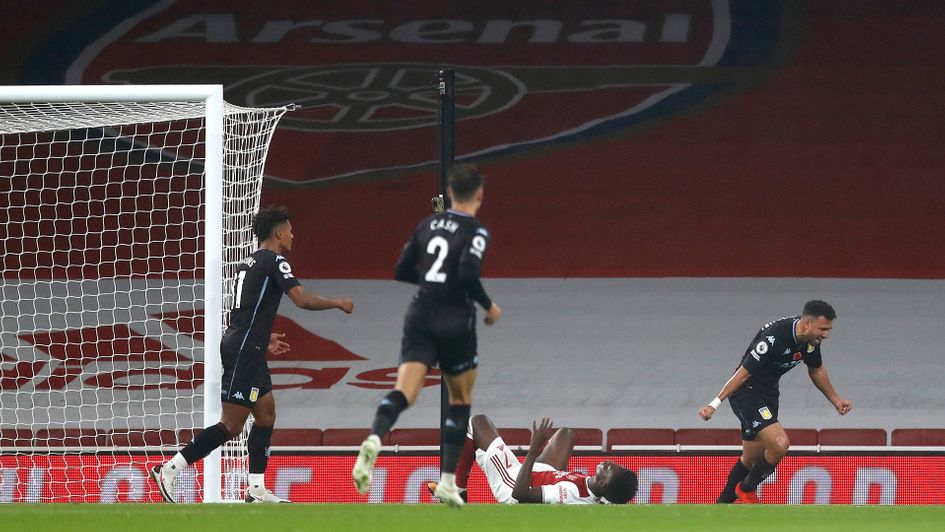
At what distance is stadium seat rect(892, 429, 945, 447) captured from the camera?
10.9 metres

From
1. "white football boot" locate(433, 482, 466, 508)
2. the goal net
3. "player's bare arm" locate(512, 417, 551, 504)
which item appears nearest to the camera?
"white football boot" locate(433, 482, 466, 508)

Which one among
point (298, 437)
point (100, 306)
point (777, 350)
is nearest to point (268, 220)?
point (777, 350)

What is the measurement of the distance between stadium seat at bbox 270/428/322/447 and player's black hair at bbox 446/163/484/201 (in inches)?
219

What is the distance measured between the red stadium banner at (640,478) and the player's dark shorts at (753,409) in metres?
1.39

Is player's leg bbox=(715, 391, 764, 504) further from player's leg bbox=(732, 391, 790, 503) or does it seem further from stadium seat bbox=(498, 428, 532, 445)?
stadium seat bbox=(498, 428, 532, 445)

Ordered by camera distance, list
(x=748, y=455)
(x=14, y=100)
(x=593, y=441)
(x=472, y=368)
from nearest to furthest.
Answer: (x=472, y=368), (x=14, y=100), (x=748, y=455), (x=593, y=441)

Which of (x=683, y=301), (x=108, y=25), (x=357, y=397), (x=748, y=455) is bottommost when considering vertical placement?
(x=748, y=455)

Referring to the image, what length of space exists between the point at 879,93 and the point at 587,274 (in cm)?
343

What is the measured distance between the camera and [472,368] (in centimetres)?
562

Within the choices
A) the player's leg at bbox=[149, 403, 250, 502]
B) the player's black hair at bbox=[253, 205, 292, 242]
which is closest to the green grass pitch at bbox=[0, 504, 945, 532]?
the player's leg at bbox=[149, 403, 250, 502]

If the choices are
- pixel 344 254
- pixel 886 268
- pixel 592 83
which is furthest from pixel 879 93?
pixel 344 254

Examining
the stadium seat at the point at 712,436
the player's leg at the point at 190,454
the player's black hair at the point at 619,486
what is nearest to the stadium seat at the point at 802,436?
the stadium seat at the point at 712,436

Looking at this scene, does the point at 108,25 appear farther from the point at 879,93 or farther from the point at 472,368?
the point at 472,368

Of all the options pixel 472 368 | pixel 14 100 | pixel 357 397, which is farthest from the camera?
pixel 357 397
